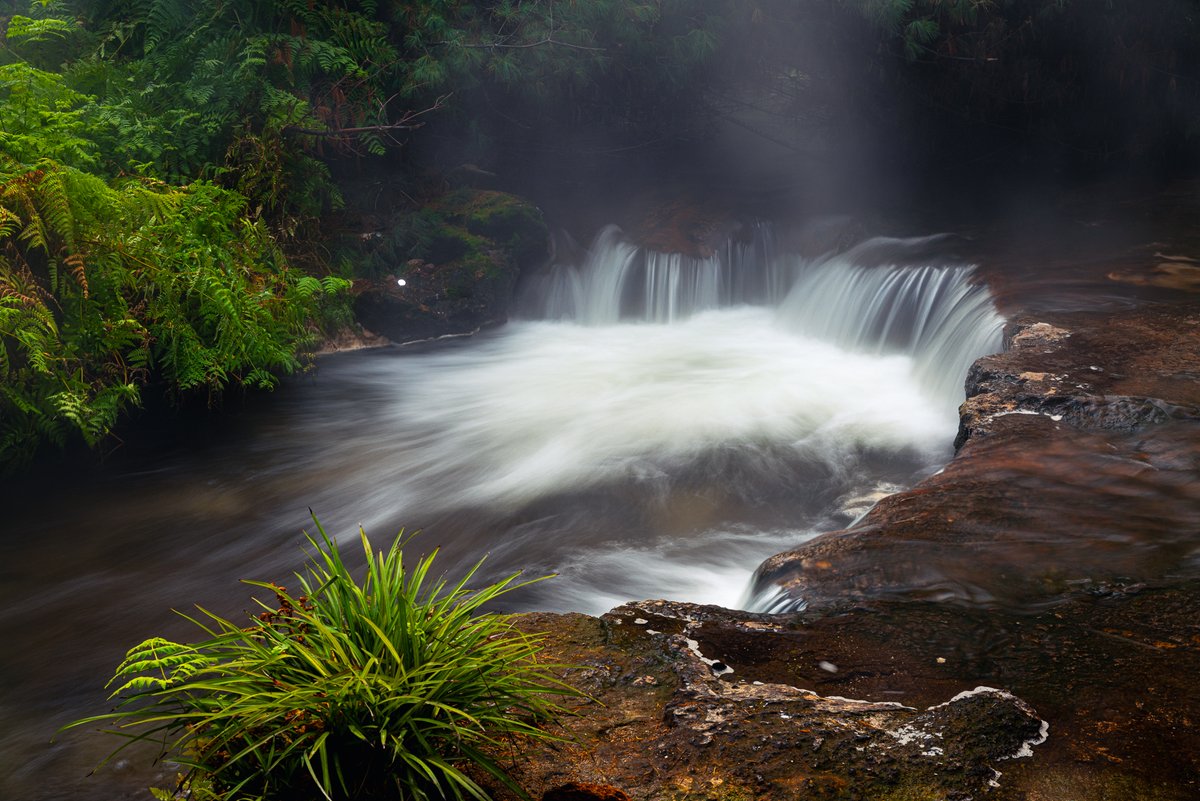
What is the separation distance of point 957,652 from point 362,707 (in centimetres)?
222

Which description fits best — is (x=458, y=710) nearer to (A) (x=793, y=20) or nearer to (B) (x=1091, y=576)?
(B) (x=1091, y=576)

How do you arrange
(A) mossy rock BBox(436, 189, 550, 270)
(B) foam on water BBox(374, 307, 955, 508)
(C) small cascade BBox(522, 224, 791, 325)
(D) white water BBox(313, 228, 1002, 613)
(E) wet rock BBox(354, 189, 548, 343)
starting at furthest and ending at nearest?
(A) mossy rock BBox(436, 189, 550, 270) → (C) small cascade BBox(522, 224, 791, 325) → (E) wet rock BBox(354, 189, 548, 343) → (B) foam on water BBox(374, 307, 955, 508) → (D) white water BBox(313, 228, 1002, 613)

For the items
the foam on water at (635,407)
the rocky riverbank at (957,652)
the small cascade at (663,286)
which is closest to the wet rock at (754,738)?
the rocky riverbank at (957,652)

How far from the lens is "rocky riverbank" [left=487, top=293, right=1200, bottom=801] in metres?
2.81

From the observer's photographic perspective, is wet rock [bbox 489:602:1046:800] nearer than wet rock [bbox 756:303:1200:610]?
Yes

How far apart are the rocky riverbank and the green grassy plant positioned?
0.78ft

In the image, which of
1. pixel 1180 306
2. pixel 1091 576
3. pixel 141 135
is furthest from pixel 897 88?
pixel 1091 576

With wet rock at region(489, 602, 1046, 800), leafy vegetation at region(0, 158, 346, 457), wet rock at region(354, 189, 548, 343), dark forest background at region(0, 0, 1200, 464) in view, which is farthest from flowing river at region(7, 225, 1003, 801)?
wet rock at region(489, 602, 1046, 800)

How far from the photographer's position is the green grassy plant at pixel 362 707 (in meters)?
2.63

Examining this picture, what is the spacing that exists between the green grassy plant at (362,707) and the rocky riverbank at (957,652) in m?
0.24

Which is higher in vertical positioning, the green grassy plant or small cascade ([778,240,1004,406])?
small cascade ([778,240,1004,406])

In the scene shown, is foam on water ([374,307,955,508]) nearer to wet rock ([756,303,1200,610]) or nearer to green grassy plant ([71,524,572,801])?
wet rock ([756,303,1200,610])

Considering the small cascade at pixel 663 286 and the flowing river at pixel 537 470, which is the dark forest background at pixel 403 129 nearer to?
the flowing river at pixel 537 470

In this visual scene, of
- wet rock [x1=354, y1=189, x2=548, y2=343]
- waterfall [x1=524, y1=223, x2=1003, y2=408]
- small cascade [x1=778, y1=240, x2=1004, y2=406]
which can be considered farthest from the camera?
wet rock [x1=354, y1=189, x2=548, y2=343]
